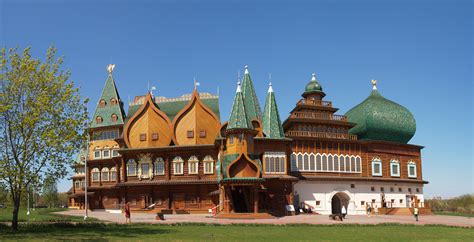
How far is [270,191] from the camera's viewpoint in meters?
43.7

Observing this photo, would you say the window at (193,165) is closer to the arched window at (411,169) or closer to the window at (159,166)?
the window at (159,166)

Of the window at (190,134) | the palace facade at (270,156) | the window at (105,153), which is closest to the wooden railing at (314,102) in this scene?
the palace facade at (270,156)

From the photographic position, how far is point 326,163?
50.6m

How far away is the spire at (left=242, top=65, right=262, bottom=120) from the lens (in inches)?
1800

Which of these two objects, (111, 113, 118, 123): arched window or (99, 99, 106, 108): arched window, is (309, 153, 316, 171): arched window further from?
(99, 99, 106, 108): arched window

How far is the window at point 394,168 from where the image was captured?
55469mm

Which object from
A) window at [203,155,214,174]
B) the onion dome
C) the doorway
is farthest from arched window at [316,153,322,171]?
the doorway

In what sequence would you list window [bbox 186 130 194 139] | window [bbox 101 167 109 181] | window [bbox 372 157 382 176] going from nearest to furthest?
window [bbox 186 130 194 139] < window [bbox 372 157 382 176] < window [bbox 101 167 109 181]

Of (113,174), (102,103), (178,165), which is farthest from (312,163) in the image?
(102,103)

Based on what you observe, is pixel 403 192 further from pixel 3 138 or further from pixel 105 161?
pixel 3 138

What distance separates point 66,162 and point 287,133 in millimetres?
29308

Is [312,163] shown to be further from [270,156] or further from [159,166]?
[159,166]

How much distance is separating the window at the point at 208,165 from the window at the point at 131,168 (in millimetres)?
7460

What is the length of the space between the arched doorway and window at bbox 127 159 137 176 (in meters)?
21.3
